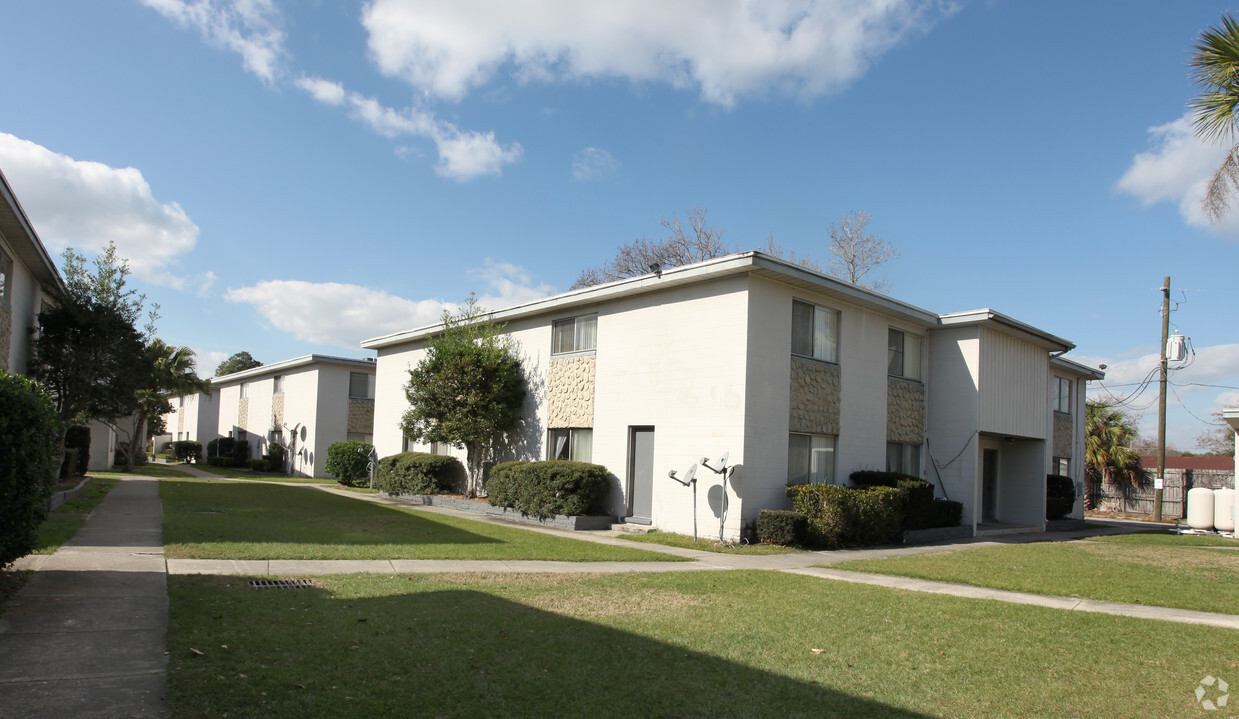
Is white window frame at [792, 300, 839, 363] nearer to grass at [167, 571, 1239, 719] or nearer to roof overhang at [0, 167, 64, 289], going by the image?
grass at [167, 571, 1239, 719]

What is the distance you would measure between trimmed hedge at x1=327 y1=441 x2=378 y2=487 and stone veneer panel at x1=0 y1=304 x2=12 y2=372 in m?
13.4

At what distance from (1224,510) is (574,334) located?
65.9ft

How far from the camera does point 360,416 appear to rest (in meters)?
33.9

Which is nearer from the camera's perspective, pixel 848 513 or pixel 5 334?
pixel 848 513

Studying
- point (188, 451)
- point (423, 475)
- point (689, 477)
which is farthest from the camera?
point (188, 451)

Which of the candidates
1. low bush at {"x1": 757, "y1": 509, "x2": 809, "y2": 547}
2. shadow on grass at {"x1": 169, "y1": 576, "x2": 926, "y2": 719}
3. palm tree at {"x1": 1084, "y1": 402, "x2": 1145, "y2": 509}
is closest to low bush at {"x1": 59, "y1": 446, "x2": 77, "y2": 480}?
shadow on grass at {"x1": 169, "y1": 576, "x2": 926, "y2": 719}

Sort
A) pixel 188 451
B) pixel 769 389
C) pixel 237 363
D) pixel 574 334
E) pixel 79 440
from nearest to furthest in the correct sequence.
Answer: pixel 769 389 → pixel 574 334 → pixel 79 440 → pixel 188 451 → pixel 237 363

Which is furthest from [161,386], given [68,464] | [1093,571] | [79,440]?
[1093,571]

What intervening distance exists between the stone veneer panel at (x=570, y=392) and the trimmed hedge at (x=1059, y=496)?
1535 centimetres

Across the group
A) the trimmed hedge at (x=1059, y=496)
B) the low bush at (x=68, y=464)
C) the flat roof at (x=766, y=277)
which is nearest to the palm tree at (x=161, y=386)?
the low bush at (x=68, y=464)

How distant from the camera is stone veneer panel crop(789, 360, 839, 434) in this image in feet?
52.7

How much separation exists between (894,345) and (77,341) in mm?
20922

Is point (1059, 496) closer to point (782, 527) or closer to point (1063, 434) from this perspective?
point (1063, 434)

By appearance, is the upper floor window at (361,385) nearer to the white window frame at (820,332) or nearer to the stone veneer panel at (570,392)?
the stone veneer panel at (570,392)
